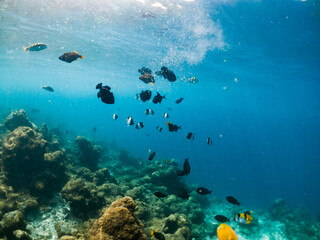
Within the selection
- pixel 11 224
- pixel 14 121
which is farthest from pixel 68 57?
pixel 14 121

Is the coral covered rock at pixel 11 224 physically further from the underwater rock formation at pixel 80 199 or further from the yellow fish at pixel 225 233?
the yellow fish at pixel 225 233

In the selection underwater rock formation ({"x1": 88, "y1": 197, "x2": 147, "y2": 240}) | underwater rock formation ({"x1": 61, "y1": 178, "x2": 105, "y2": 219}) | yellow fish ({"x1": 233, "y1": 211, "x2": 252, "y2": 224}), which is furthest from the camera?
underwater rock formation ({"x1": 61, "y1": 178, "x2": 105, "y2": 219})

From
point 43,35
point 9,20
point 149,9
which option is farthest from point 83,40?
point 149,9

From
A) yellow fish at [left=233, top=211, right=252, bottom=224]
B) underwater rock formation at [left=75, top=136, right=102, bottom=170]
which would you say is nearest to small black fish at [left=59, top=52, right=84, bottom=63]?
yellow fish at [left=233, top=211, right=252, bottom=224]

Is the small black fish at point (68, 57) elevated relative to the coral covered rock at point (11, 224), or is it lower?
elevated

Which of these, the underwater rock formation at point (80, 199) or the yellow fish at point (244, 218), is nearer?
the yellow fish at point (244, 218)

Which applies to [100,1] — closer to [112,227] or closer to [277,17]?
[277,17]

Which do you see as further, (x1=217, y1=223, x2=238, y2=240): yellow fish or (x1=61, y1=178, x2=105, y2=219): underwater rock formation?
(x1=61, y1=178, x2=105, y2=219): underwater rock formation

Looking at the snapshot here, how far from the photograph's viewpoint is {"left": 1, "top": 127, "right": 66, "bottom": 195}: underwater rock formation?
7598 millimetres

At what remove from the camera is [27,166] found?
7910 millimetres

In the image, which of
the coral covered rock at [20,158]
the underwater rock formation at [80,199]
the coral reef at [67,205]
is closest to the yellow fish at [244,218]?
the coral reef at [67,205]

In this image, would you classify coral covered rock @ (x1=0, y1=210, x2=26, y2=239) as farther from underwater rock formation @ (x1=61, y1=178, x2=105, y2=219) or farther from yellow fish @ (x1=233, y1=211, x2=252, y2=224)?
yellow fish @ (x1=233, y1=211, x2=252, y2=224)

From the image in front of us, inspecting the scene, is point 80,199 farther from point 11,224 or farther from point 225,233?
point 225,233

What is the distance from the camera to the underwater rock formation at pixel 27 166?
7598mm
